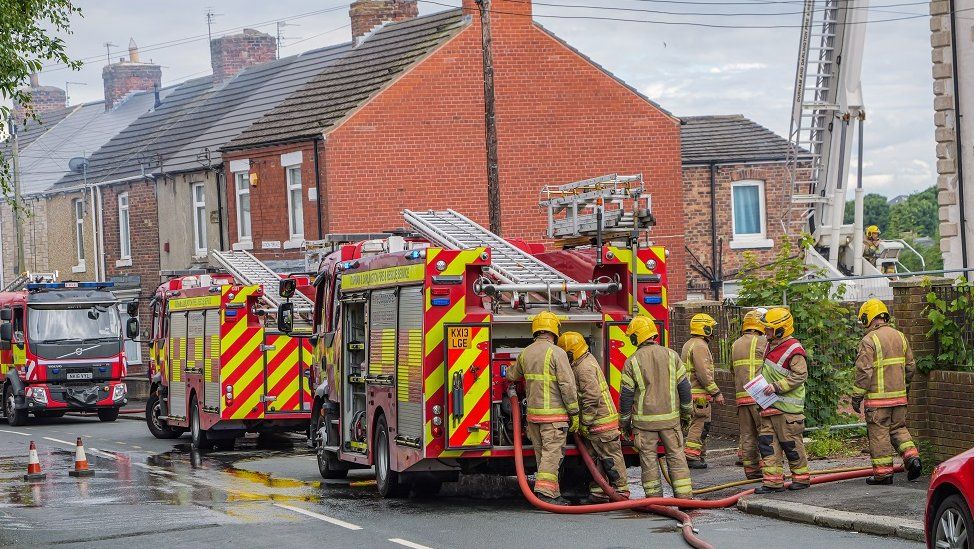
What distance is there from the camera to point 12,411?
1160 inches

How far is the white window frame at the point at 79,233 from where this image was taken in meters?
44.8

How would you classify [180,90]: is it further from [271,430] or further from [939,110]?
[939,110]

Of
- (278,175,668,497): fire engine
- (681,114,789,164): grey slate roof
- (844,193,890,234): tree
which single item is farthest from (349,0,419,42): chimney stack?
(844,193,890,234): tree

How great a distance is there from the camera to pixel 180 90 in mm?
48938

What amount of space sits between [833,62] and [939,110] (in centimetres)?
670

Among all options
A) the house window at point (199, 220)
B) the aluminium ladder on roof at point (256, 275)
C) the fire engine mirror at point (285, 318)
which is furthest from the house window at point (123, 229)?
the fire engine mirror at point (285, 318)

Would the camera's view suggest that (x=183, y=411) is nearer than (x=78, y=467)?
No

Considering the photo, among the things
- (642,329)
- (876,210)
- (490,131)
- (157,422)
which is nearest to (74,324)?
(157,422)

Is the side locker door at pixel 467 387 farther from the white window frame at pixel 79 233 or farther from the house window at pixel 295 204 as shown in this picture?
the white window frame at pixel 79 233

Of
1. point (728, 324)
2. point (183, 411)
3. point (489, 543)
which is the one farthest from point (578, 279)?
point (183, 411)

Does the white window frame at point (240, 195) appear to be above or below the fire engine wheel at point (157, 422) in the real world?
above

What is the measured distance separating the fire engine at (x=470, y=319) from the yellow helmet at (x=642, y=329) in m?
0.42

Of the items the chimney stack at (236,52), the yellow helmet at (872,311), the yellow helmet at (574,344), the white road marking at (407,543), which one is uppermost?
the chimney stack at (236,52)

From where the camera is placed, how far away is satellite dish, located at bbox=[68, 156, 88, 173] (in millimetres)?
45559
